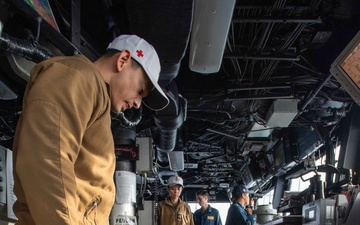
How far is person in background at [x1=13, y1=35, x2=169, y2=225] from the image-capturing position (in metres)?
1.14

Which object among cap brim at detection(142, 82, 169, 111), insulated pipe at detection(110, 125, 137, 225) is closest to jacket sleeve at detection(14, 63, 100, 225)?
cap brim at detection(142, 82, 169, 111)

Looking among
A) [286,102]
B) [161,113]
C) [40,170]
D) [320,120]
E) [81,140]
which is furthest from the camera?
[320,120]

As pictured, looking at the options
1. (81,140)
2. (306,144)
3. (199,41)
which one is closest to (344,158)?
(306,144)

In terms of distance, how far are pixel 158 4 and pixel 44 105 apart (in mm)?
1320

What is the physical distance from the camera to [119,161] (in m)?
3.39

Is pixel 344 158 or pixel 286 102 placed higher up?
pixel 286 102

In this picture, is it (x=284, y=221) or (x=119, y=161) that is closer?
(x=119, y=161)

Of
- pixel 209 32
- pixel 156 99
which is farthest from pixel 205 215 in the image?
pixel 156 99

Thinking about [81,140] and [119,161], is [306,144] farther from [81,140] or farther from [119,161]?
[81,140]

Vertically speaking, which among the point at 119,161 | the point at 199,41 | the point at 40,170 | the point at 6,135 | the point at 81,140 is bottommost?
the point at 40,170

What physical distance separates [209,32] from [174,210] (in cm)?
397

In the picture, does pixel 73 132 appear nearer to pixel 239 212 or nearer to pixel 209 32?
pixel 209 32

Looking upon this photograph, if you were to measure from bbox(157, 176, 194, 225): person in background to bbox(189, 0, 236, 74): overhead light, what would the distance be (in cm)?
313

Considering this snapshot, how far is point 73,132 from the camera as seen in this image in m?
1.27
